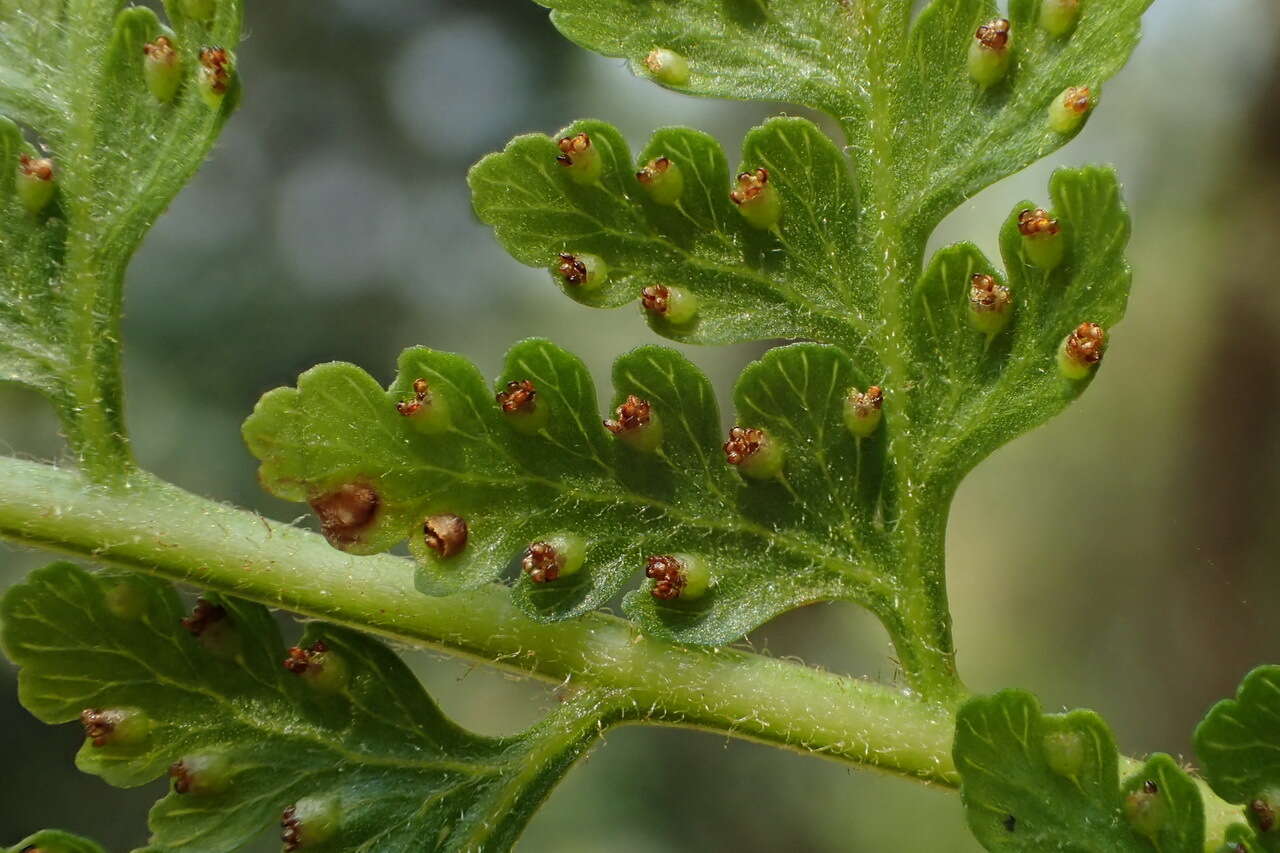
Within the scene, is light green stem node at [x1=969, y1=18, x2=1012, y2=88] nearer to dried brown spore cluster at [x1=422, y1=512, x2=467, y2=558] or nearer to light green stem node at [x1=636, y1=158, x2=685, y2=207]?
light green stem node at [x1=636, y1=158, x2=685, y2=207]

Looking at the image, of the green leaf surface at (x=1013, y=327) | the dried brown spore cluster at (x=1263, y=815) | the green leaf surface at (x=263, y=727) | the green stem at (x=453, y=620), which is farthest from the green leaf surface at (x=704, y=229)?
the dried brown spore cluster at (x=1263, y=815)

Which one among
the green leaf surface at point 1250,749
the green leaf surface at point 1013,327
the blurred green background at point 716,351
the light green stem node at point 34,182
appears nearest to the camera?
the green leaf surface at point 1250,749

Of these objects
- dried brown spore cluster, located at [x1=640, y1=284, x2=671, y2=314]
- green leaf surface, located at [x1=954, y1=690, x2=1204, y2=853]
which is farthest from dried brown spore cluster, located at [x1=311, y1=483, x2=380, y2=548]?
green leaf surface, located at [x1=954, y1=690, x2=1204, y2=853]

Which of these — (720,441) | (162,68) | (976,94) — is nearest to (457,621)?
(720,441)

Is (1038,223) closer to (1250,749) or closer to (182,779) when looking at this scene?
(1250,749)

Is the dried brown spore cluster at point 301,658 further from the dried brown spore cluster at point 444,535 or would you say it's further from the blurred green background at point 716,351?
the blurred green background at point 716,351

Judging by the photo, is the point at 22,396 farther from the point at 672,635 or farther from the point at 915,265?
the point at 915,265

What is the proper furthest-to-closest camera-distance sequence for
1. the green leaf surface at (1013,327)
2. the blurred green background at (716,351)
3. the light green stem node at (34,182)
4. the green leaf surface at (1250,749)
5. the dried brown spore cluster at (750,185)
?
the blurred green background at (716,351), the light green stem node at (34,182), the dried brown spore cluster at (750,185), the green leaf surface at (1013,327), the green leaf surface at (1250,749)
